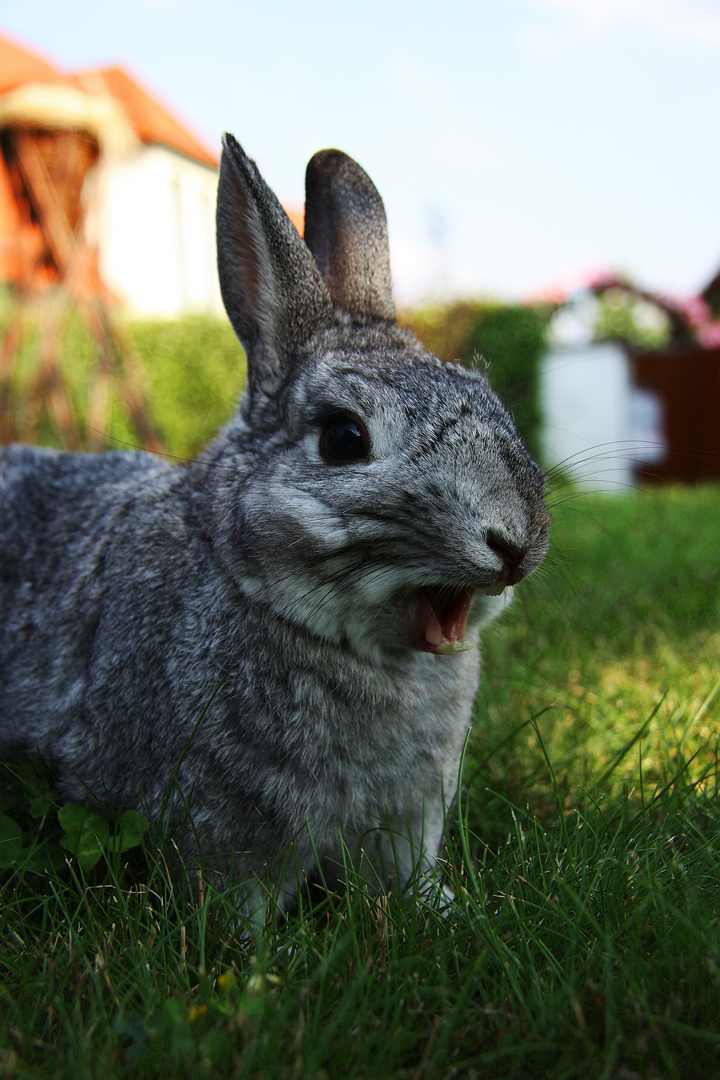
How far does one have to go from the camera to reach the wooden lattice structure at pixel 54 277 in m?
5.76

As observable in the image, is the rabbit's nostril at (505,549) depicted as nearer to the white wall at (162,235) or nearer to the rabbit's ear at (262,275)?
the rabbit's ear at (262,275)

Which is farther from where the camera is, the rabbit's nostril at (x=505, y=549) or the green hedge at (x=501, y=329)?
the green hedge at (x=501, y=329)

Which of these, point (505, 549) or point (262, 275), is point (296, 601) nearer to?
point (505, 549)

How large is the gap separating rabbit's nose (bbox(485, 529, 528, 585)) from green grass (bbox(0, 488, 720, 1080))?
352mm

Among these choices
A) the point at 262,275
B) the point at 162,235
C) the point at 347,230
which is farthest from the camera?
the point at 162,235

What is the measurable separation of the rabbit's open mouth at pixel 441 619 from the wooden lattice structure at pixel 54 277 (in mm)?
4267

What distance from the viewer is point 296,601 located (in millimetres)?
1724

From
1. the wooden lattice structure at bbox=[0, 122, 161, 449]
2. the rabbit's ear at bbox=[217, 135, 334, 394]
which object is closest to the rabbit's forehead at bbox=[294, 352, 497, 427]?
the rabbit's ear at bbox=[217, 135, 334, 394]

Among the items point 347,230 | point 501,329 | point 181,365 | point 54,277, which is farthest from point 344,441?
point 501,329

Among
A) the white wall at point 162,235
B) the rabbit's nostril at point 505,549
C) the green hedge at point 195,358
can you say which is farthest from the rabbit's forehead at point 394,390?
the white wall at point 162,235

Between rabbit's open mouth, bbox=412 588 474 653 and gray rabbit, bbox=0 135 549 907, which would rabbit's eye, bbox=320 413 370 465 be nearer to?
gray rabbit, bbox=0 135 549 907

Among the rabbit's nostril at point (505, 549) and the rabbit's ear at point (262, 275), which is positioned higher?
the rabbit's ear at point (262, 275)

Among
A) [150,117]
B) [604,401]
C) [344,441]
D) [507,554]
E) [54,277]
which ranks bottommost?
[507,554]

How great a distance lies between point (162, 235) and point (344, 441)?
1595cm
